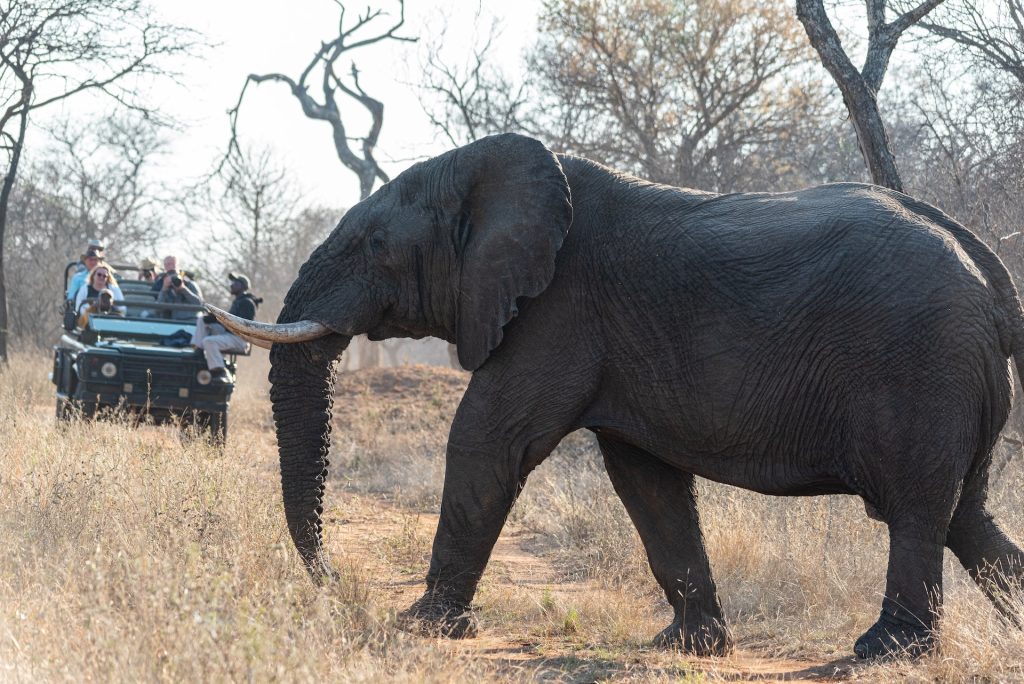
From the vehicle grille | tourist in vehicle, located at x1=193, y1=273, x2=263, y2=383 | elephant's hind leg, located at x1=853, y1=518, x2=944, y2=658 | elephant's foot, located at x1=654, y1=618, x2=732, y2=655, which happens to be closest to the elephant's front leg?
elephant's foot, located at x1=654, y1=618, x2=732, y2=655

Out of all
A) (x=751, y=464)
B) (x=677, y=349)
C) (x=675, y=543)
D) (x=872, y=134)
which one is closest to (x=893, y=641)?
(x=751, y=464)

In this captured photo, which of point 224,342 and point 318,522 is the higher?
point 224,342

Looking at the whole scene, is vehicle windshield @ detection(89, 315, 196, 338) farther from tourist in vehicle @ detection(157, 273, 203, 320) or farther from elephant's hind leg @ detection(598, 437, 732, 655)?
elephant's hind leg @ detection(598, 437, 732, 655)

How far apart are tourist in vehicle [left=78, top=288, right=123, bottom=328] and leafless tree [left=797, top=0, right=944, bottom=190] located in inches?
322

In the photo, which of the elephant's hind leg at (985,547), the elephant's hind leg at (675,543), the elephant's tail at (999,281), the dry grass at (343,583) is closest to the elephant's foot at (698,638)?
the elephant's hind leg at (675,543)

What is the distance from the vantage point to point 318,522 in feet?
22.1

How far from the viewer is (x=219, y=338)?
13.4 metres

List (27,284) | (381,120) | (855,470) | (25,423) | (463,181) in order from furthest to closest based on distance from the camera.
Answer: (27,284), (381,120), (25,423), (463,181), (855,470)

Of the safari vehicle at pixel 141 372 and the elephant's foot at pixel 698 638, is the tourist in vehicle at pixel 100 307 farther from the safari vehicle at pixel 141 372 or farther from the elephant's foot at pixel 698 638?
the elephant's foot at pixel 698 638

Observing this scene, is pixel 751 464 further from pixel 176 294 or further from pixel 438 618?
pixel 176 294

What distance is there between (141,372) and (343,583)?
7.45m

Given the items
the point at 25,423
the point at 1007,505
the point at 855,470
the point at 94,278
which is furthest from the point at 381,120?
the point at 855,470

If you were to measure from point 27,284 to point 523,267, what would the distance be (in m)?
27.4

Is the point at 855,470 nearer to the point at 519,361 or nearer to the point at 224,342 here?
the point at 519,361
